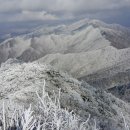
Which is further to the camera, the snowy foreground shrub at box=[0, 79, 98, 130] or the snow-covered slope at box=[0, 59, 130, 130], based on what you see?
the snow-covered slope at box=[0, 59, 130, 130]

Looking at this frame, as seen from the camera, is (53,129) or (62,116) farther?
(62,116)

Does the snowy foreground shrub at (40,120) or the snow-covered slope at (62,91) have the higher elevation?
the snowy foreground shrub at (40,120)

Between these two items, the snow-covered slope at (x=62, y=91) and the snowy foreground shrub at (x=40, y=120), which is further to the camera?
the snow-covered slope at (x=62, y=91)

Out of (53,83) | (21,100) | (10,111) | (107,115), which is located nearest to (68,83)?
(53,83)

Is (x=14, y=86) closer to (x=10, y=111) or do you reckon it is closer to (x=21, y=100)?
(x=21, y=100)

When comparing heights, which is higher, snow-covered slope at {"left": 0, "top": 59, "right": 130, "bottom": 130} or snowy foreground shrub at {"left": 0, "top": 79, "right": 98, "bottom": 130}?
snowy foreground shrub at {"left": 0, "top": 79, "right": 98, "bottom": 130}

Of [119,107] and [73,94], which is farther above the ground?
[73,94]

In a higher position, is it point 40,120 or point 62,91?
point 40,120

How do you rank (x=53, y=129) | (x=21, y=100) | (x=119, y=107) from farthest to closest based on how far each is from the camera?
1. (x=119, y=107)
2. (x=21, y=100)
3. (x=53, y=129)
